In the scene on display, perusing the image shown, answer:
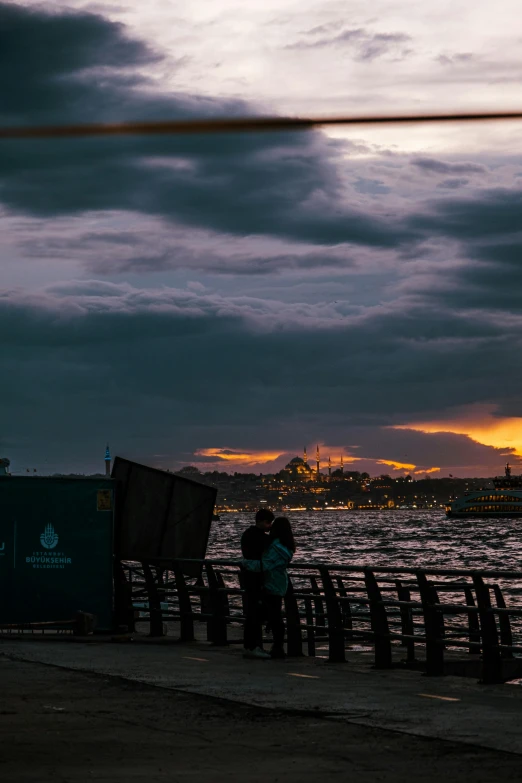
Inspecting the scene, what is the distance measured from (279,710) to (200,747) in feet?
6.27

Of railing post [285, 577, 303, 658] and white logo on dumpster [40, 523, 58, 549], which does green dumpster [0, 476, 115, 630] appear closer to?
white logo on dumpster [40, 523, 58, 549]

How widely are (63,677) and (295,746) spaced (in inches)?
186

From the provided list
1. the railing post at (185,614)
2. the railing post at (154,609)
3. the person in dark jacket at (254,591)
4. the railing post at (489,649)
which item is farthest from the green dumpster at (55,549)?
the railing post at (489,649)

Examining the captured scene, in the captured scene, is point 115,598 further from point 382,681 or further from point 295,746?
point 295,746

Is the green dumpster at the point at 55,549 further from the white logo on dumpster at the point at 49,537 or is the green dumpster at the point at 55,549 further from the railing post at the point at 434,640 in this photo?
the railing post at the point at 434,640

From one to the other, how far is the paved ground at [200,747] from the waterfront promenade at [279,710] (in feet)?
0.05

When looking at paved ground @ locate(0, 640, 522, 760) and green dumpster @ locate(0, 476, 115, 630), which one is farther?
green dumpster @ locate(0, 476, 115, 630)

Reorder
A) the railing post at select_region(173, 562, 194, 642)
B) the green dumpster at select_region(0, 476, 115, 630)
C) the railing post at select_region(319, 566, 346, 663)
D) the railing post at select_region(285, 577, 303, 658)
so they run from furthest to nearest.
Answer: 1. the green dumpster at select_region(0, 476, 115, 630)
2. the railing post at select_region(173, 562, 194, 642)
3. the railing post at select_region(285, 577, 303, 658)
4. the railing post at select_region(319, 566, 346, 663)

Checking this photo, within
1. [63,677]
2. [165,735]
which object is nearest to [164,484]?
[63,677]

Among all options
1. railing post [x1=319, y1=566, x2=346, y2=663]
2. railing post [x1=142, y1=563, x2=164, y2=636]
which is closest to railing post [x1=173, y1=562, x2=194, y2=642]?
railing post [x1=142, y1=563, x2=164, y2=636]

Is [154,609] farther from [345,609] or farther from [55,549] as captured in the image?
[345,609]

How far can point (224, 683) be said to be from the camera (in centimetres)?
1284

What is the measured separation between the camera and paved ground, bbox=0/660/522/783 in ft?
26.4

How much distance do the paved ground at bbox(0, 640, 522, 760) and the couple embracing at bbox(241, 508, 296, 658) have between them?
0.29 m
